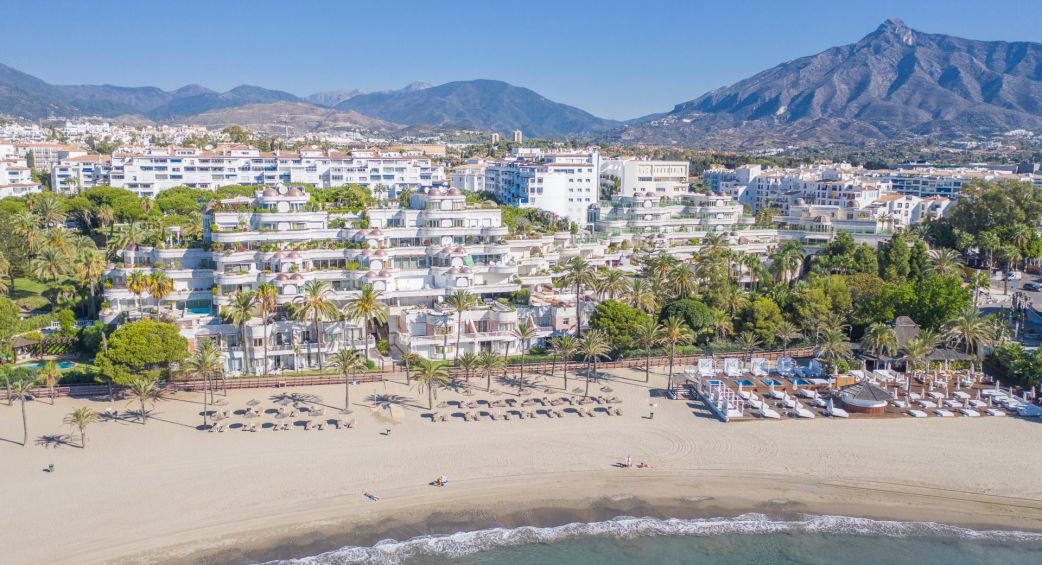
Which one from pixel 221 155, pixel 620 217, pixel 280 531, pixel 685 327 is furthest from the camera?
pixel 221 155

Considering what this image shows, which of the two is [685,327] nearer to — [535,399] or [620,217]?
[535,399]

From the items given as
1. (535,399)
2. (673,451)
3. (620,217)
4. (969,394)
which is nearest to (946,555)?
(673,451)

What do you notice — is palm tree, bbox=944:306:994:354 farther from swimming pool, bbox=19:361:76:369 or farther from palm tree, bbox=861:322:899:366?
swimming pool, bbox=19:361:76:369

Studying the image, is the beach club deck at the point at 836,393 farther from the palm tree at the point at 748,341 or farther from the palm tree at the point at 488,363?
the palm tree at the point at 488,363

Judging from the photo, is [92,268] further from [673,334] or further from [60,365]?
[673,334]

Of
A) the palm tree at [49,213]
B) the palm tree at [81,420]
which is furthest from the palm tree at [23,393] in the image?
the palm tree at [49,213]

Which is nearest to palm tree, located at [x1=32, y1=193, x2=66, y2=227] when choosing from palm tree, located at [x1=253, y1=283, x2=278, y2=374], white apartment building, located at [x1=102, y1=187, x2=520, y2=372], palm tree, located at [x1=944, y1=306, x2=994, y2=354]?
white apartment building, located at [x1=102, y1=187, x2=520, y2=372]
